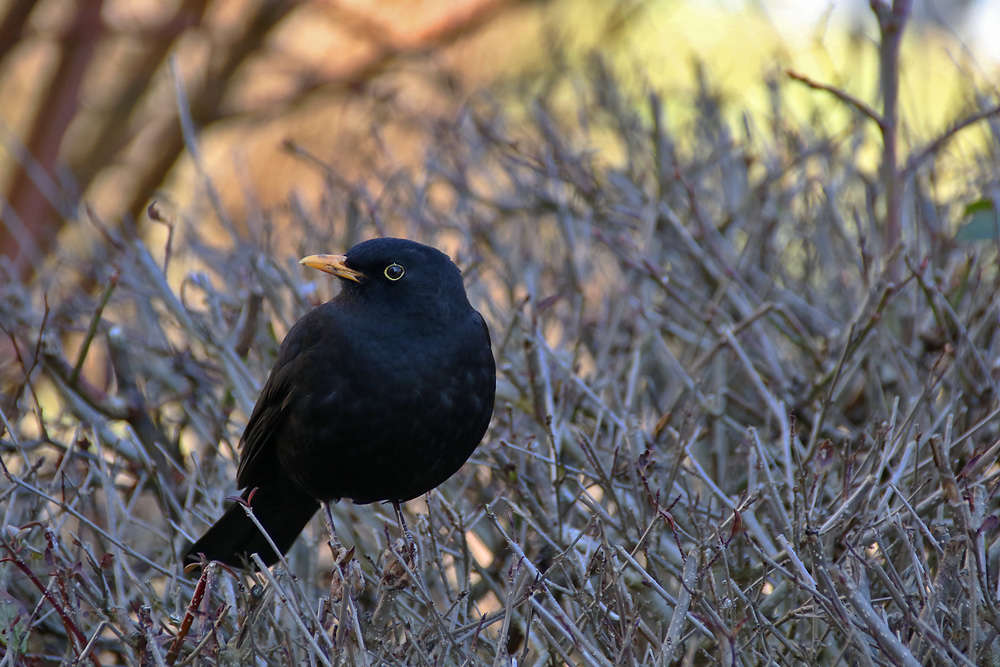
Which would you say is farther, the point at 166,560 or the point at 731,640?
the point at 166,560

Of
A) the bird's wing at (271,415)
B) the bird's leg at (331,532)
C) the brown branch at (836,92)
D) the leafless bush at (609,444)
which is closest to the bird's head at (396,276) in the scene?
the bird's wing at (271,415)

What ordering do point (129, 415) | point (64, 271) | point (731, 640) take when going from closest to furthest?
point (731, 640), point (129, 415), point (64, 271)

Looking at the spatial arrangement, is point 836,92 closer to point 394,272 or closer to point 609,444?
point 609,444

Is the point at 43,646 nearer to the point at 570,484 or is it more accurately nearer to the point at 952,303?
the point at 570,484

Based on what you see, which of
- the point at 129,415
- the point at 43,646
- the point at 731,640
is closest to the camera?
the point at 731,640

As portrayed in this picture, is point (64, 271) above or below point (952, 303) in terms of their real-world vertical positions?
above

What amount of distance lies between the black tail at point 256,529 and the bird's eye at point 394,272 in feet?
2.86

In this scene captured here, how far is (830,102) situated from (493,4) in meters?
4.34

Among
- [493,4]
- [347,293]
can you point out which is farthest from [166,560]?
[493,4]

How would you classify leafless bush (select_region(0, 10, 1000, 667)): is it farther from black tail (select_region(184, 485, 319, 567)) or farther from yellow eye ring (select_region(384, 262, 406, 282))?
yellow eye ring (select_region(384, 262, 406, 282))

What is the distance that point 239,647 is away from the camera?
7.66 feet

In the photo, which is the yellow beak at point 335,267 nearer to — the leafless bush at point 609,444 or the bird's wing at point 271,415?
the bird's wing at point 271,415

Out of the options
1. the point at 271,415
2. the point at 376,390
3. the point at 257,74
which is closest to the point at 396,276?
the point at 376,390

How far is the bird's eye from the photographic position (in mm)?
3229
